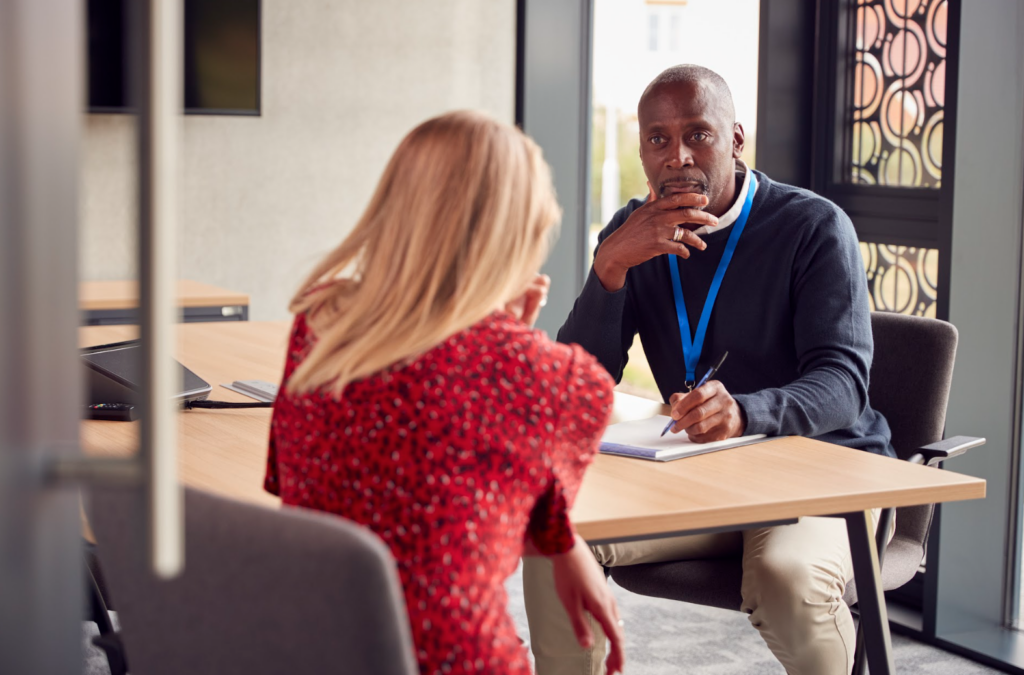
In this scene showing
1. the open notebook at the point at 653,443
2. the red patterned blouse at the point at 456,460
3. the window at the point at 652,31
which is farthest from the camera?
the window at the point at 652,31

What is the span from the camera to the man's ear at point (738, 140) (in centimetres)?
239

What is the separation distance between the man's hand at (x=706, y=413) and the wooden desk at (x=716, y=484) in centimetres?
5

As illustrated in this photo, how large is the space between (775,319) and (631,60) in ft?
12.1

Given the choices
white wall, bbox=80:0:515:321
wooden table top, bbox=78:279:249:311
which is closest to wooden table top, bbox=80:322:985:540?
wooden table top, bbox=78:279:249:311

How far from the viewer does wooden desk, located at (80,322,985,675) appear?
143 cm

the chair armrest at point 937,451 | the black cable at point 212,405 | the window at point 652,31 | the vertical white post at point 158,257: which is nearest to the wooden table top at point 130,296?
the black cable at point 212,405

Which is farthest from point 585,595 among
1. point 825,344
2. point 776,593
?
point 825,344

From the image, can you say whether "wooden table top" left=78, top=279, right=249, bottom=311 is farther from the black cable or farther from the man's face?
the man's face

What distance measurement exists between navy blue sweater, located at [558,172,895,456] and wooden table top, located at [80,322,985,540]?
0.64 ft

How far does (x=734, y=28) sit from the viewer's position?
487 cm

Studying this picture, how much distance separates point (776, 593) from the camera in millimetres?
1843

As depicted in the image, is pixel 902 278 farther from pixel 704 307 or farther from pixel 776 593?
pixel 776 593

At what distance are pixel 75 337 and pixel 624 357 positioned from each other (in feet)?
5.79

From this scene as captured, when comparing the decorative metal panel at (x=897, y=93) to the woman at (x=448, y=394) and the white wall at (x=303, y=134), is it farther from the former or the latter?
the woman at (x=448, y=394)
